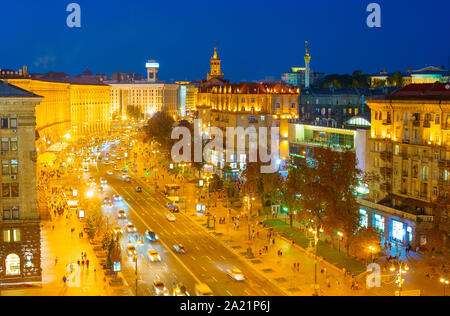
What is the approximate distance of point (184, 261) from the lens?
5672 centimetres

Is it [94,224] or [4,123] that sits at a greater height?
[4,123]

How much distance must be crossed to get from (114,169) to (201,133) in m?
22.3

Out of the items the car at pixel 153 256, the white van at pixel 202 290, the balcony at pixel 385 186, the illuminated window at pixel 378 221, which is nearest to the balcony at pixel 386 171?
the balcony at pixel 385 186

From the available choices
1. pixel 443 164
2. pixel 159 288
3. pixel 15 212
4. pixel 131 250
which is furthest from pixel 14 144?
pixel 443 164

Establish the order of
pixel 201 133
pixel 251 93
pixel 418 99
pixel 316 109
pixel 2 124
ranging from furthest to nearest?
pixel 316 109
pixel 201 133
pixel 251 93
pixel 418 99
pixel 2 124

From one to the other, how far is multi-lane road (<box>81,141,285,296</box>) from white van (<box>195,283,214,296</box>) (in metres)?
1.47

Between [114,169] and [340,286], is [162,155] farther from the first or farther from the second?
[340,286]

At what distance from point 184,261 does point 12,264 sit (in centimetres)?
1591

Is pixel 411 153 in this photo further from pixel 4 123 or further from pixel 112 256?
pixel 4 123

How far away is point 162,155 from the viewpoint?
14400 cm

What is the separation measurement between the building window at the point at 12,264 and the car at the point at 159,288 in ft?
37.4

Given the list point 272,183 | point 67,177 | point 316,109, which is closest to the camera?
point 272,183
